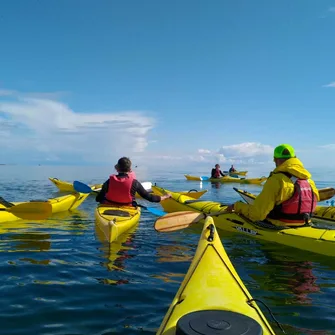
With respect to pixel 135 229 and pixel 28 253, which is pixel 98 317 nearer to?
pixel 28 253

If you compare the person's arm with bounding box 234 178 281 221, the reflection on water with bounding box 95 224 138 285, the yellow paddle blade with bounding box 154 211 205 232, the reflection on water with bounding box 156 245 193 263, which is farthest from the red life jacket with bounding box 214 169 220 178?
the yellow paddle blade with bounding box 154 211 205 232

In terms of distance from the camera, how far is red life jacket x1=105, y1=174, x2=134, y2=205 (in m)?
7.63

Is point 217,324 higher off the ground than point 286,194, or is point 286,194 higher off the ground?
point 286,194

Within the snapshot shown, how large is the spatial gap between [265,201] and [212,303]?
364cm

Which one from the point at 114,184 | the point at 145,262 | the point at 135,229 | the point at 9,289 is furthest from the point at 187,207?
the point at 9,289

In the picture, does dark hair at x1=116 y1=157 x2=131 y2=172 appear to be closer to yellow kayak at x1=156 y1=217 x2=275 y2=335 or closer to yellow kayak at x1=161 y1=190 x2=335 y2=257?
yellow kayak at x1=161 y1=190 x2=335 y2=257

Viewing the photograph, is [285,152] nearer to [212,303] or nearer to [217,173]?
[212,303]

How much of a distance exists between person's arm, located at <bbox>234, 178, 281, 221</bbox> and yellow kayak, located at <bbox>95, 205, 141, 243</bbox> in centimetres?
245

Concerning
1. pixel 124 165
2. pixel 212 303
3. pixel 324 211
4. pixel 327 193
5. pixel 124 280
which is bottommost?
pixel 124 280

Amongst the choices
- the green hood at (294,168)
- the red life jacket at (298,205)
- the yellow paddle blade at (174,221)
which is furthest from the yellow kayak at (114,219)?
the green hood at (294,168)

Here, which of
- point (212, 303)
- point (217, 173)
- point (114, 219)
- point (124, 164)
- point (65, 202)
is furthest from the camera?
point (217, 173)

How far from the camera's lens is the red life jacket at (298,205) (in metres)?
5.99

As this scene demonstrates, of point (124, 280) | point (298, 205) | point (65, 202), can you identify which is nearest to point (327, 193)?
point (298, 205)

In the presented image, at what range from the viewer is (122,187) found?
771 cm
